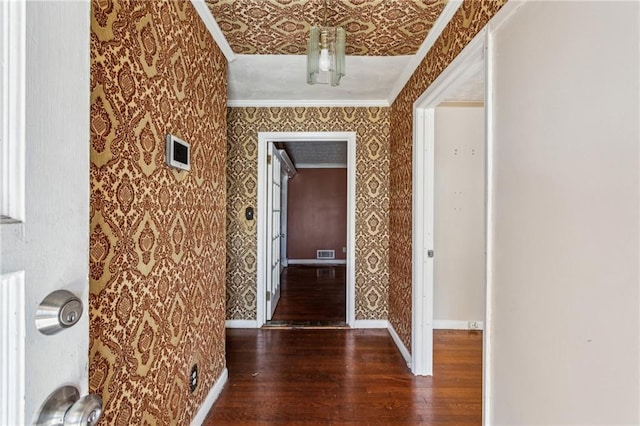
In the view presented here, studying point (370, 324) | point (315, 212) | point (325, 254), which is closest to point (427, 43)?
point (370, 324)

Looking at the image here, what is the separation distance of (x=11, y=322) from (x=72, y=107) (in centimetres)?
30

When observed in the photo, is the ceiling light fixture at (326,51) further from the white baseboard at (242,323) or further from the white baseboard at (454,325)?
the white baseboard at (454,325)

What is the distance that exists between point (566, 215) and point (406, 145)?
1.75 metres

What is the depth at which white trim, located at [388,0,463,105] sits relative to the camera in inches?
64.0

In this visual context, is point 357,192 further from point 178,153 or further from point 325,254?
point 325,254

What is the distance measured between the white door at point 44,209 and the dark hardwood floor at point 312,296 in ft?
9.65

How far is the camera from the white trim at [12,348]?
0.34m

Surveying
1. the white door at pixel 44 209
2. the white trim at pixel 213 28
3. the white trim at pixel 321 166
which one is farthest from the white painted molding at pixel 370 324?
the white trim at pixel 321 166

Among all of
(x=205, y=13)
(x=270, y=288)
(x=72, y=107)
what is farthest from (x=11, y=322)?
(x=270, y=288)

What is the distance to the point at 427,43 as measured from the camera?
1.98m

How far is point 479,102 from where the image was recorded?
10.0 feet

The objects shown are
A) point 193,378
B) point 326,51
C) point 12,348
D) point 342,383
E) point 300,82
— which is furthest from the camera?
point 300,82

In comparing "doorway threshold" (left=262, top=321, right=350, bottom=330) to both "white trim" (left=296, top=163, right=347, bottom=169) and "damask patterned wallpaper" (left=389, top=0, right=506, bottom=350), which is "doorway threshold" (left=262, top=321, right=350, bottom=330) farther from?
"white trim" (left=296, top=163, right=347, bottom=169)

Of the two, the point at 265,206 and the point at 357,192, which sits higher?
the point at 357,192
